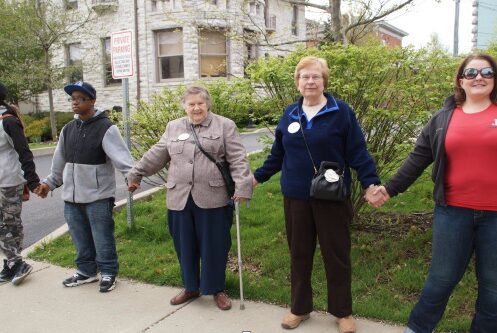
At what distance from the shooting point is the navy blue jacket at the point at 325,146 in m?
3.26

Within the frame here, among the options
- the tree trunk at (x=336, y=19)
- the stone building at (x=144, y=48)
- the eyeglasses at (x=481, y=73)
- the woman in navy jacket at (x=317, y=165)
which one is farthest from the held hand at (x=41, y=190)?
the stone building at (x=144, y=48)

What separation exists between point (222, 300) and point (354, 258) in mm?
1349

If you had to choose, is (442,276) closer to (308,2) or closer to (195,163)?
(195,163)

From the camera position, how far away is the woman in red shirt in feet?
8.92

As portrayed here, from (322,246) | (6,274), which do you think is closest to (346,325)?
(322,246)

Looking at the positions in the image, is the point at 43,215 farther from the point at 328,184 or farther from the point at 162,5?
the point at 162,5

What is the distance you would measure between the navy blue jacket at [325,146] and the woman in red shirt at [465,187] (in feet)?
1.33

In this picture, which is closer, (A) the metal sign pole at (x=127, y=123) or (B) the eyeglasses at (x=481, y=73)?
(B) the eyeglasses at (x=481, y=73)

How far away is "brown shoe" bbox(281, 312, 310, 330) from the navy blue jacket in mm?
888

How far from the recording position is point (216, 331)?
354 cm

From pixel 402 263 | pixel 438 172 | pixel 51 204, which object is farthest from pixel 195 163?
pixel 51 204

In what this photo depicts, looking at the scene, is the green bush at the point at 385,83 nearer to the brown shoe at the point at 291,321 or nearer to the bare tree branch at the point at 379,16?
the brown shoe at the point at 291,321

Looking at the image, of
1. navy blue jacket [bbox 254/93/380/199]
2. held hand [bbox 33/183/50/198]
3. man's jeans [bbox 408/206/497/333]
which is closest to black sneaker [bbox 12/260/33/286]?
held hand [bbox 33/183/50/198]

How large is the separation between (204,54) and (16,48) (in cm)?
715
